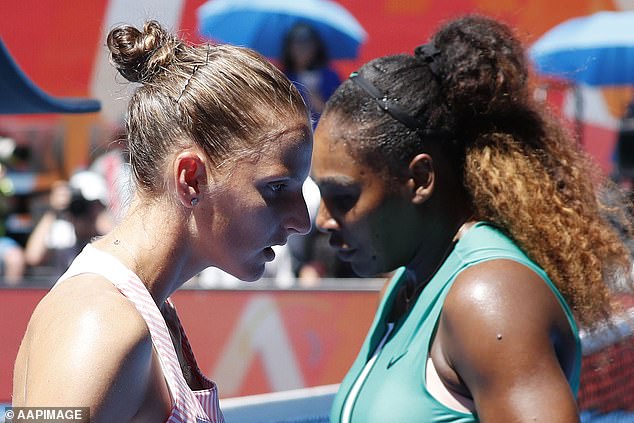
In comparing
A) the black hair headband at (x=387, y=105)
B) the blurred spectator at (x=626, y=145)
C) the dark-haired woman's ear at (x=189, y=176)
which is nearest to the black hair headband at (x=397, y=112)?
the black hair headband at (x=387, y=105)

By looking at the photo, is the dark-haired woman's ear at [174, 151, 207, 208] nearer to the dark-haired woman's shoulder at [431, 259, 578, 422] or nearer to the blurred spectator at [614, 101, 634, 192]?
the dark-haired woman's shoulder at [431, 259, 578, 422]

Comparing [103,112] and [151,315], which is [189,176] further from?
[103,112]

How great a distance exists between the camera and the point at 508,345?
1816 mm

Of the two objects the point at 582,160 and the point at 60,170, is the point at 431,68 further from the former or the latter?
the point at 60,170

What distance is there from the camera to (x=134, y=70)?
Result: 5.70ft

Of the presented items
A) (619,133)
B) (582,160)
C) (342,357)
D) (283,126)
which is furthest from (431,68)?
(619,133)

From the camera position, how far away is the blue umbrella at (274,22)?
25.9 feet

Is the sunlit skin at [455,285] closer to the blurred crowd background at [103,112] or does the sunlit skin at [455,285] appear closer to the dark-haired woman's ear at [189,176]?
the dark-haired woman's ear at [189,176]

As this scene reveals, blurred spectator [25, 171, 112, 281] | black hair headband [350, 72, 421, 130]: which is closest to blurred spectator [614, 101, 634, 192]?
blurred spectator [25, 171, 112, 281]

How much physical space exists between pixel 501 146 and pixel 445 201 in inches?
7.6

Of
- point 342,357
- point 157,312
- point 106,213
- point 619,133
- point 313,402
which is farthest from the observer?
point 619,133

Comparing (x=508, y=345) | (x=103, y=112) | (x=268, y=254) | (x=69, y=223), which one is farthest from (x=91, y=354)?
(x=69, y=223)

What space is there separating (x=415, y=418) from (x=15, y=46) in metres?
6.01

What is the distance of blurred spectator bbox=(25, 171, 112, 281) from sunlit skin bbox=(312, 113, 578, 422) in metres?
4.56
